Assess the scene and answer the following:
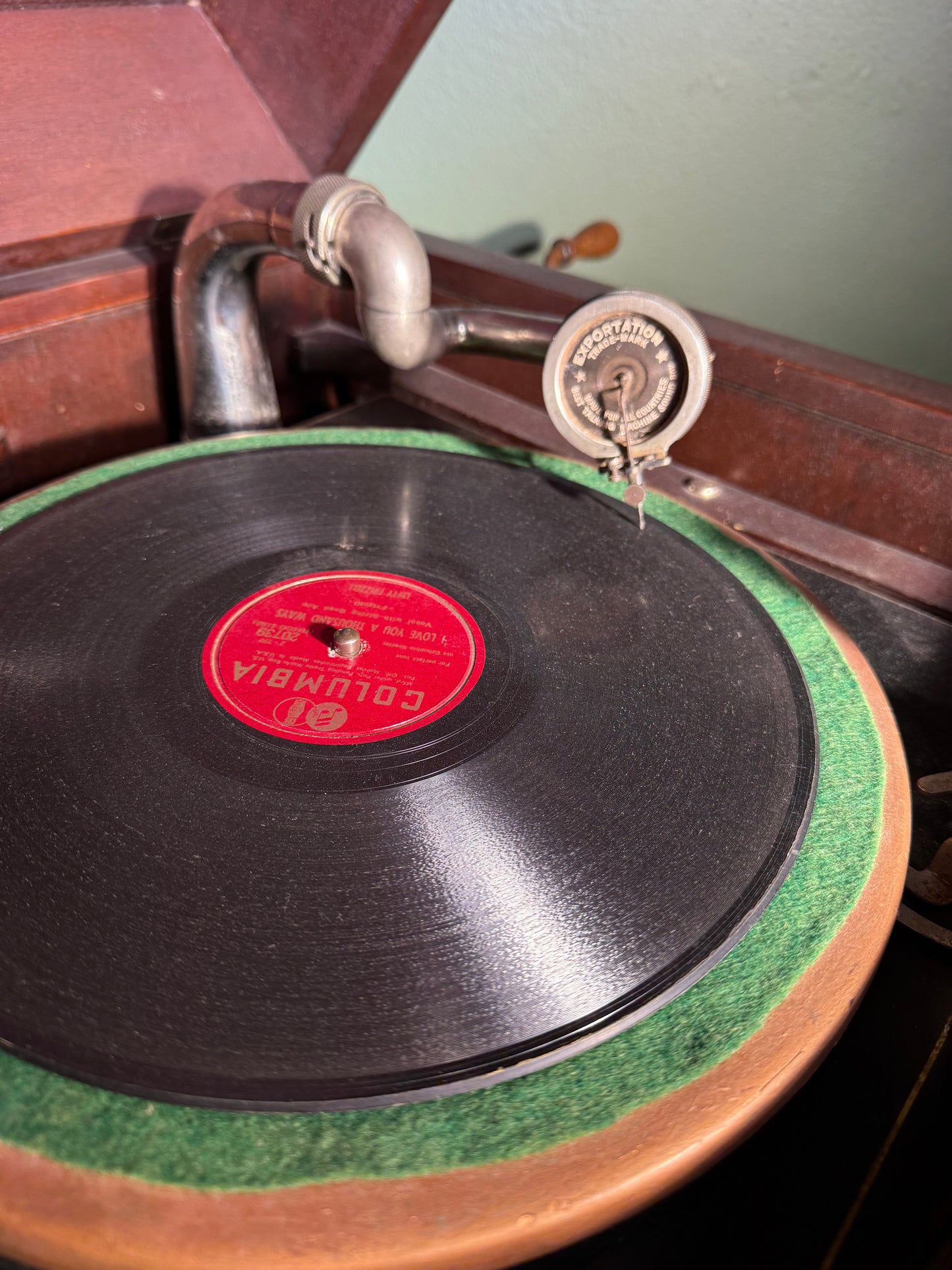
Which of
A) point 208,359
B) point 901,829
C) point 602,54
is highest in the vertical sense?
point 602,54

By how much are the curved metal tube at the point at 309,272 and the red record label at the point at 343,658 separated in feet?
0.95

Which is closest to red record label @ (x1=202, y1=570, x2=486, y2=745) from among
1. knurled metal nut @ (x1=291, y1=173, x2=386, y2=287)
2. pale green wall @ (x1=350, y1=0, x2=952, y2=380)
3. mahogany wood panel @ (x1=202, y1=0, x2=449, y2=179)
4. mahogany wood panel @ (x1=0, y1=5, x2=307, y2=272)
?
knurled metal nut @ (x1=291, y1=173, x2=386, y2=287)

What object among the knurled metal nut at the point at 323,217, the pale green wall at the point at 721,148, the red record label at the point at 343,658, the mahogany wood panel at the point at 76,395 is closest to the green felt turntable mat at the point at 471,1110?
the red record label at the point at 343,658

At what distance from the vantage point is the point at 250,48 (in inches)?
57.0

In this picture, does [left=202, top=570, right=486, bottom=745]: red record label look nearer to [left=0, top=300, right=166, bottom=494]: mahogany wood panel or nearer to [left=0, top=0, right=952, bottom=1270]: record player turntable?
[left=0, top=0, right=952, bottom=1270]: record player turntable

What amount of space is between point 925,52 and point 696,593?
5.29 feet

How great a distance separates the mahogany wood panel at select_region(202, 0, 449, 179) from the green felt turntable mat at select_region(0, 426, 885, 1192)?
1.21 m

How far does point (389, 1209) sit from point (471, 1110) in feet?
0.23

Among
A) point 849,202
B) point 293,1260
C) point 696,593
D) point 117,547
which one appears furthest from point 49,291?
point 849,202

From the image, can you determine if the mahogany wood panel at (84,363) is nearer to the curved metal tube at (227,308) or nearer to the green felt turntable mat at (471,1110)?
the curved metal tube at (227,308)

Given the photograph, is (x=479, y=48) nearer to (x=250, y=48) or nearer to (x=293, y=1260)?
(x=250, y=48)

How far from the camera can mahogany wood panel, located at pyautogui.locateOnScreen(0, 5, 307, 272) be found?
1.22 meters

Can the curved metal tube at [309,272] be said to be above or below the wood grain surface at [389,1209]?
above

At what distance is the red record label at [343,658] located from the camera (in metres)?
0.85
